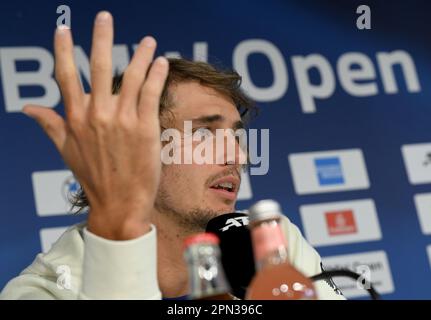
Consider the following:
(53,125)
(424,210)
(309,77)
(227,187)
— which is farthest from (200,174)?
(424,210)

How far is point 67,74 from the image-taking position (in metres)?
0.68

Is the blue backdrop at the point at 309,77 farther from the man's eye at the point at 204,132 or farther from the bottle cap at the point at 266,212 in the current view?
the bottle cap at the point at 266,212

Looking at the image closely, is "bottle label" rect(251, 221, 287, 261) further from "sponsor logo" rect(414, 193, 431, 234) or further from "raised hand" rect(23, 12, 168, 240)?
"sponsor logo" rect(414, 193, 431, 234)

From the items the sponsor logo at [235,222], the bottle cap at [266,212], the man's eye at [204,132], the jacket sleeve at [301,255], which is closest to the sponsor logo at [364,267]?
the jacket sleeve at [301,255]

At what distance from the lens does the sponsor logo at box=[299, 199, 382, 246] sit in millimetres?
2178

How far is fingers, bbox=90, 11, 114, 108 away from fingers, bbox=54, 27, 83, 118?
0.05 feet

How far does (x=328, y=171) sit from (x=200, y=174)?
84cm

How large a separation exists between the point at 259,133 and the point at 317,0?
0.55 metres

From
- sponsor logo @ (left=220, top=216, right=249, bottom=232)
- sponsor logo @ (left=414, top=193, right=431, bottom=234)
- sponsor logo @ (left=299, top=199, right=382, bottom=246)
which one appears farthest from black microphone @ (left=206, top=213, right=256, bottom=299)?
sponsor logo @ (left=414, top=193, right=431, bottom=234)

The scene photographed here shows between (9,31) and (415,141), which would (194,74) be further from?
(415,141)

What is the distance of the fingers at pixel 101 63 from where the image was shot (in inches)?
26.0

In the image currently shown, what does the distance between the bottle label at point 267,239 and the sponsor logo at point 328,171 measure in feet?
5.51

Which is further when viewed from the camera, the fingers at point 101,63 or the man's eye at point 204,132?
the man's eye at point 204,132

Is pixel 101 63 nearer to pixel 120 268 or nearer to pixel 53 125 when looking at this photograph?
pixel 53 125
